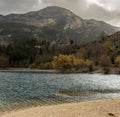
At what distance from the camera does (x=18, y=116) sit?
39062mm

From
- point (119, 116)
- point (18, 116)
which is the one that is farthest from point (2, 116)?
point (119, 116)

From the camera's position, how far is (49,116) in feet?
120

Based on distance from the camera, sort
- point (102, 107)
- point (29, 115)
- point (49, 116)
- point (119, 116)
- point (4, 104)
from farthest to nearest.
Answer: point (4, 104) → point (102, 107) → point (29, 115) → point (49, 116) → point (119, 116)

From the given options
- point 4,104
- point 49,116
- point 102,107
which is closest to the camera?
point 49,116

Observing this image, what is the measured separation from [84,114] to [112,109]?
16.1 feet

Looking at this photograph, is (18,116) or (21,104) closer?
(18,116)

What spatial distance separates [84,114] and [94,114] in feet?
4.15

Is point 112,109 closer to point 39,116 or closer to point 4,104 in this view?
point 39,116

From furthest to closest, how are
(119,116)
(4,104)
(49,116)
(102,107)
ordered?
(4,104)
(102,107)
(49,116)
(119,116)

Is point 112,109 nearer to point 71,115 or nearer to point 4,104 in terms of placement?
point 71,115

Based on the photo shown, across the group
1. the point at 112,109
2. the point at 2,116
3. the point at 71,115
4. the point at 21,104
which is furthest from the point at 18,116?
the point at 21,104

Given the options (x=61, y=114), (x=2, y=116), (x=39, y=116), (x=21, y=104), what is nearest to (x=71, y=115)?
(x=61, y=114)

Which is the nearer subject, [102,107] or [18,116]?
[18,116]

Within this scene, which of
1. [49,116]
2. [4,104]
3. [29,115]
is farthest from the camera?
[4,104]
